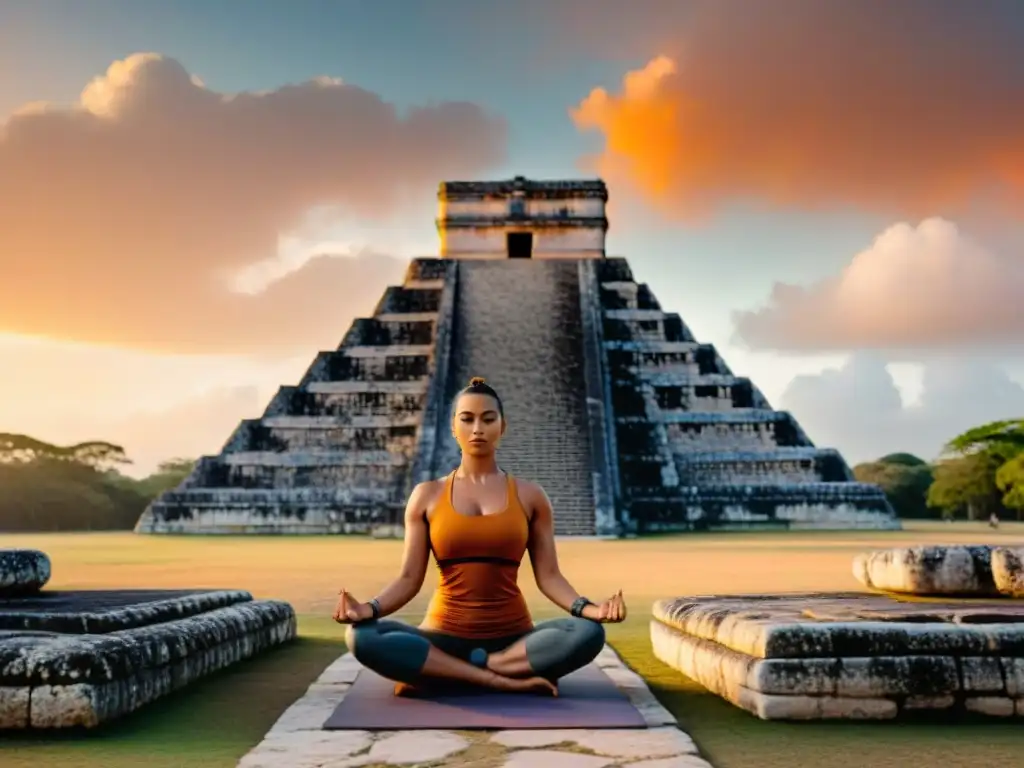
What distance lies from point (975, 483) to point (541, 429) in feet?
69.4

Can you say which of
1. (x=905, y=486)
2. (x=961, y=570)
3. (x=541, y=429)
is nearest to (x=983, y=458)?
(x=905, y=486)

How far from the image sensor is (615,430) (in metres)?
20.5

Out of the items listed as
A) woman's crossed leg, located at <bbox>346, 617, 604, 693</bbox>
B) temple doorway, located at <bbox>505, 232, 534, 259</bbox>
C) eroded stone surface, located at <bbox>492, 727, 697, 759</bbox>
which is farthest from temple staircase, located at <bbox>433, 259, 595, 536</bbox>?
eroded stone surface, located at <bbox>492, 727, 697, 759</bbox>

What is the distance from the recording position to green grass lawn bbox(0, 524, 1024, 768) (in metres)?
3.38

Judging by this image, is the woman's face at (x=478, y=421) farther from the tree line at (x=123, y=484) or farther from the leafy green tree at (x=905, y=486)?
the leafy green tree at (x=905, y=486)

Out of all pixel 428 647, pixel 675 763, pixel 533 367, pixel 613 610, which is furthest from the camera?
pixel 533 367

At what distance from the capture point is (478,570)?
159 inches

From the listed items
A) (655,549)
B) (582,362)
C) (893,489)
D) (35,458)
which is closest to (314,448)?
(582,362)

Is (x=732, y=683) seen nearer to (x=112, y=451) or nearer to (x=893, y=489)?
(x=112, y=451)

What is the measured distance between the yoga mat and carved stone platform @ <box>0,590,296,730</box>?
0.77 m

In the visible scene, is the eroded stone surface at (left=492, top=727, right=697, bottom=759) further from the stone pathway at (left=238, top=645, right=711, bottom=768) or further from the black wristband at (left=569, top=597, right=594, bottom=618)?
the black wristband at (left=569, top=597, right=594, bottom=618)

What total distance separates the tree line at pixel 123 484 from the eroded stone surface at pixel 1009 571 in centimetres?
2781

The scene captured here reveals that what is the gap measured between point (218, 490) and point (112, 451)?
1751 cm

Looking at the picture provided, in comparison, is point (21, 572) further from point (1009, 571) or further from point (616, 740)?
point (1009, 571)
